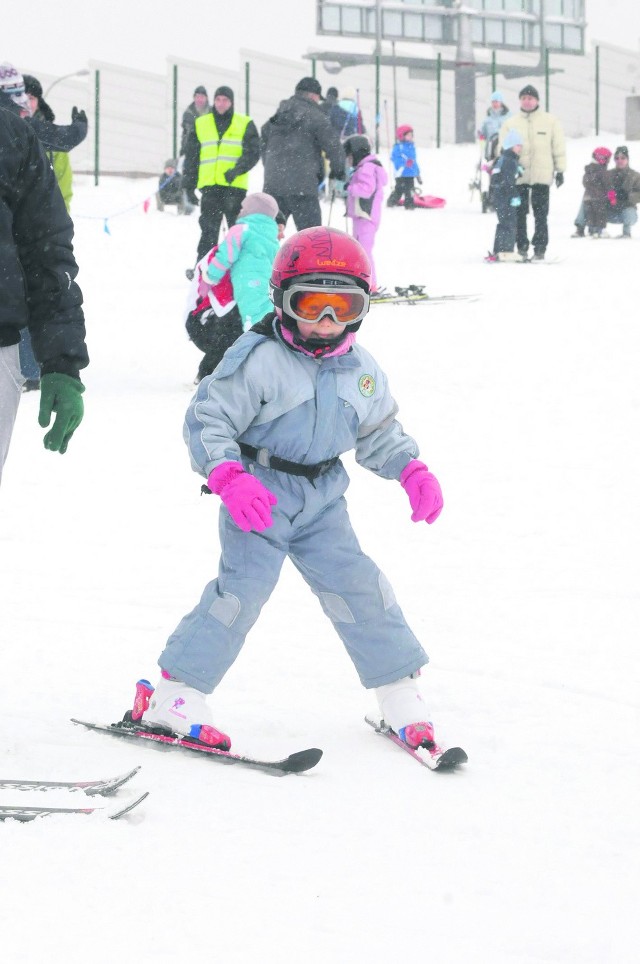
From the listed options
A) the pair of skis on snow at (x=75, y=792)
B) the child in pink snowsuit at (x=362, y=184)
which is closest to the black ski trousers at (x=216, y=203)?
the child in pink snowsuit at (x=362, y=184)

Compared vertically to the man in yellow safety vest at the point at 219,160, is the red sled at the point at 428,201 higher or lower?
higher

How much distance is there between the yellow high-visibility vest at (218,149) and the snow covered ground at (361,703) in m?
2.69

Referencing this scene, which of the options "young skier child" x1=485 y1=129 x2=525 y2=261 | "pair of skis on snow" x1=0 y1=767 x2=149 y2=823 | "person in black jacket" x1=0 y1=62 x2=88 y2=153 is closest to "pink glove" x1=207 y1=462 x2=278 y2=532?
"pair of skis on snow" x1=0 y1=767 x2=149 y2=823

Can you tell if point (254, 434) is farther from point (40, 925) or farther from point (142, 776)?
point (40, 925)

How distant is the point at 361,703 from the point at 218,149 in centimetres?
789

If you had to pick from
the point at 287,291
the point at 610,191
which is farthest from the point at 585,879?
the point at 610,191

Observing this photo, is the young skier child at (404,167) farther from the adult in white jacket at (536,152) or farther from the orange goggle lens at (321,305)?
the orange goggle lens at (321,305)

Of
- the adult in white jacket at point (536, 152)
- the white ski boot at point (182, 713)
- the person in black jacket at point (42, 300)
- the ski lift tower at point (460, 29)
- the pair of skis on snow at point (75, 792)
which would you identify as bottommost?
the pair of skis on snow at point (75, 792)

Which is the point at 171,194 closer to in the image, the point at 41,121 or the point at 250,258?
the point at 41,121

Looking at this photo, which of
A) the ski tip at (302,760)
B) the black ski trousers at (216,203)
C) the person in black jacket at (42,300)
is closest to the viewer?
the person in black jacket at (42,300)

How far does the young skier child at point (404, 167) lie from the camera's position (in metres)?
20.6

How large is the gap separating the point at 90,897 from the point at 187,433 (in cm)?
126

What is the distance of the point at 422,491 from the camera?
328 cm

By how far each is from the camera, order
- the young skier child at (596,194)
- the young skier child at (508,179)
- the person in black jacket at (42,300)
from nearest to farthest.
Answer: the person in black jacket at (42,300) < the young skier child at (508,179) < the young skier child at (596,194)
